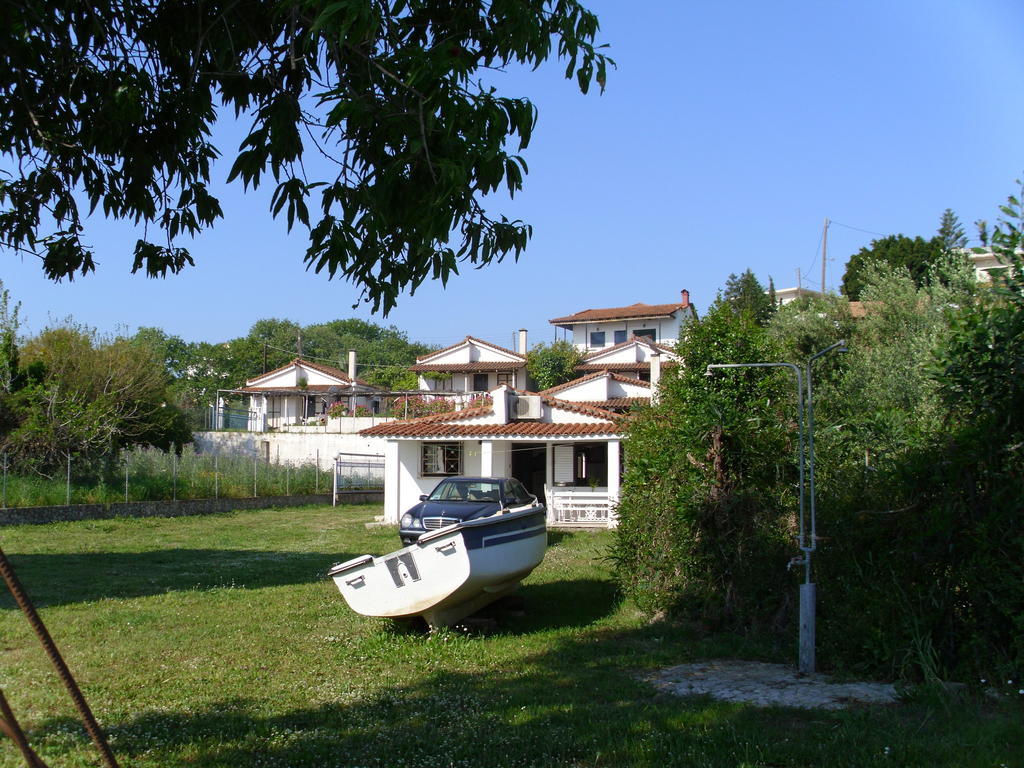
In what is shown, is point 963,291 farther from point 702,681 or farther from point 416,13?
point 416,13

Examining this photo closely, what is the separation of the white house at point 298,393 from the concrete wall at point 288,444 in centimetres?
1288

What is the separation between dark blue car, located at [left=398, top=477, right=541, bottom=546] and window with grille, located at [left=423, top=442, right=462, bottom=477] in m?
8.36

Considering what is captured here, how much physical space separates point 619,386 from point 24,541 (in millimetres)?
19143

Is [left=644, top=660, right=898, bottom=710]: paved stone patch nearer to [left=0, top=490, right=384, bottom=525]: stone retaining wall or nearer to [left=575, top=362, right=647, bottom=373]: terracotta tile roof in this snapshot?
[left=0, top=490, right=384, bottom=525]: stone retaining wall

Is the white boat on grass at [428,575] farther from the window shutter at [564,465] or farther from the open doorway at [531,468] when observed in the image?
the open doorway at [531,468]

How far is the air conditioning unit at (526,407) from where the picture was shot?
24.2 meters

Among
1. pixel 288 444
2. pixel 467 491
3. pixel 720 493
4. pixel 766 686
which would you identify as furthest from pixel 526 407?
pixel 288 444

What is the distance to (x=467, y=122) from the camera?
441 cm

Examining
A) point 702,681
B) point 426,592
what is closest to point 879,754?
point 702,681

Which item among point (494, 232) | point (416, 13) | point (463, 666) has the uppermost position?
point (416, 13)

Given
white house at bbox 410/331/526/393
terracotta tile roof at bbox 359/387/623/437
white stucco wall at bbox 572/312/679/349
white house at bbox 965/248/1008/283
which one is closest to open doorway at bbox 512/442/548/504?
terracotta tile roof at bbox 359/387/623/437

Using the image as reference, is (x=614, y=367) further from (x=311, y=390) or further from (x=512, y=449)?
(x=512, y=449)

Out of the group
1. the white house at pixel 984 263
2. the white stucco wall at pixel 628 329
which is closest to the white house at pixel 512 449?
the white house at pixel 984 263

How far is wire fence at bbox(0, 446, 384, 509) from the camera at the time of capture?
71.2 feet
